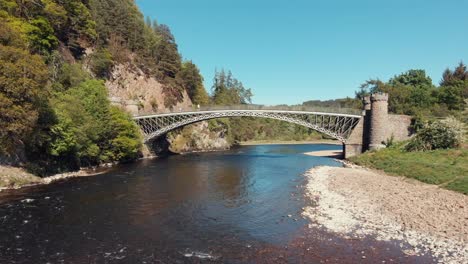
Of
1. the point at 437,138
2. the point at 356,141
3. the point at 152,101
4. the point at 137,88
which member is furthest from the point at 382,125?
the point at 137,88

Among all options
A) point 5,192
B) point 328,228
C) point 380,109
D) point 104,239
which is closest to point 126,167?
point 5,192

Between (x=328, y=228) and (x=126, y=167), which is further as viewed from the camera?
(x=126, y=167)

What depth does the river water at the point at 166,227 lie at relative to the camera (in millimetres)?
15258

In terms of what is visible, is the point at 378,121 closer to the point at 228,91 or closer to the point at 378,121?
the point at 378,121

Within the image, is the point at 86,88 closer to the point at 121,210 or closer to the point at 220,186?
the point at 220,186

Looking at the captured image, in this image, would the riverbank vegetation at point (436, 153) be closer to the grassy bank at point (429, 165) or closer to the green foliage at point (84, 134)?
the grassy bank at point (429, 165)

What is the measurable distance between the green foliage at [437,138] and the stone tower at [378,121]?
29.4 ft

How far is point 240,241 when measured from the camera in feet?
56.6

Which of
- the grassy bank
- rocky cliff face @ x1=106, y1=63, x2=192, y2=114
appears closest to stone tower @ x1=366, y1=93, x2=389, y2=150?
the grassy bank

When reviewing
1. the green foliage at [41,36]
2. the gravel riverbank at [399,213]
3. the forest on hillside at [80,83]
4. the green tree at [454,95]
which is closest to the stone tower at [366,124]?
the forest on hillside at [80,83]

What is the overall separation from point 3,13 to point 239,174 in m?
31.9

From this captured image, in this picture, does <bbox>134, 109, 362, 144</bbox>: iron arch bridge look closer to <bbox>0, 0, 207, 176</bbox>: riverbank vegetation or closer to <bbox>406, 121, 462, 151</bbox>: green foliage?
<bbox>0, 0, 207, 176</bbox>: riverbank vegetation

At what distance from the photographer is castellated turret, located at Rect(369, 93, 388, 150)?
53.4 metres

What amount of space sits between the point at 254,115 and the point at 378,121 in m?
20.5
